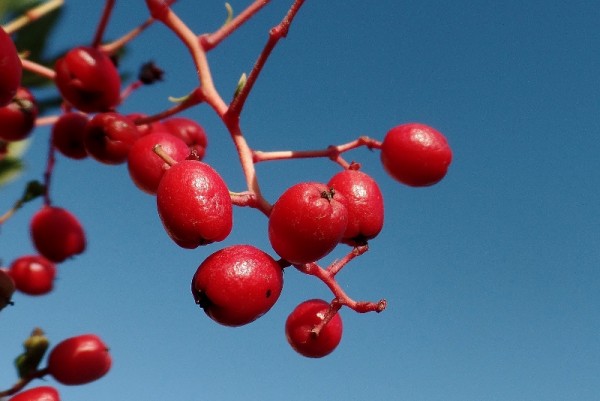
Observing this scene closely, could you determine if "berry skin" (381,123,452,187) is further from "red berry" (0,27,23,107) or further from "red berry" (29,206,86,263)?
"red berry" (29,206,86,263)

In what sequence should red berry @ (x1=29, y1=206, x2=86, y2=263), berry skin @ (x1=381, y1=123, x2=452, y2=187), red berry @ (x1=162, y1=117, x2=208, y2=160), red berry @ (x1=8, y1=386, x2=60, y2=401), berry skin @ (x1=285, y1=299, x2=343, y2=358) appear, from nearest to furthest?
1. berry skin @ (x1=285, y1=299, x2=343, y2=358)
2. berry skin @ (x1=381, y1=123, x2=452, y2=187)
3. red berry @ (x1=8, y1=386, x2=60, y2=401)
4. red berry @ (x1=162, y1=117, x2=208, y2=160)
5. red berry @ (x1=29, y1=206, x2=86, y2=263)

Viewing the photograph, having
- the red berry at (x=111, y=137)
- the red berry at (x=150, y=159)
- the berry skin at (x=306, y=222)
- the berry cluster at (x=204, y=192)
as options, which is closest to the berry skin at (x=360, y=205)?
the berry cluster at (x=204, y=192)

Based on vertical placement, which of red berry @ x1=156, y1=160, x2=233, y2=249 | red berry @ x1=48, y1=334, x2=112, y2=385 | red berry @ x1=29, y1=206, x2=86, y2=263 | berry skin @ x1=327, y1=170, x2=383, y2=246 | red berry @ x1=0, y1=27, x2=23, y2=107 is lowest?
red berry @ x1=48, y1=334, x2=112, y2=385

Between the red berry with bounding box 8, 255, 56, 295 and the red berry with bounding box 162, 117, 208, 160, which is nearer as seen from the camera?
the red berry with bounding box 162, 117, 208, 160

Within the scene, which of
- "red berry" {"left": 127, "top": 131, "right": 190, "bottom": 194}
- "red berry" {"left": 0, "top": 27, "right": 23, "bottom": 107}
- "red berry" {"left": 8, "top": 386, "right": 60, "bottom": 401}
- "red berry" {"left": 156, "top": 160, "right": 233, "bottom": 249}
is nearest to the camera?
"red berry" {"left": 156, "top": 160, "right": 233, "bottom": 249}

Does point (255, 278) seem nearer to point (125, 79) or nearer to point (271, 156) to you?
point (271, 156)

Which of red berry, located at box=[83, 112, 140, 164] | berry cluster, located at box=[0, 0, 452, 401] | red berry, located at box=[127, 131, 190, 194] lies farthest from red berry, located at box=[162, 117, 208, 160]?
red berry, located at box=[127, 131, 190, 194]
